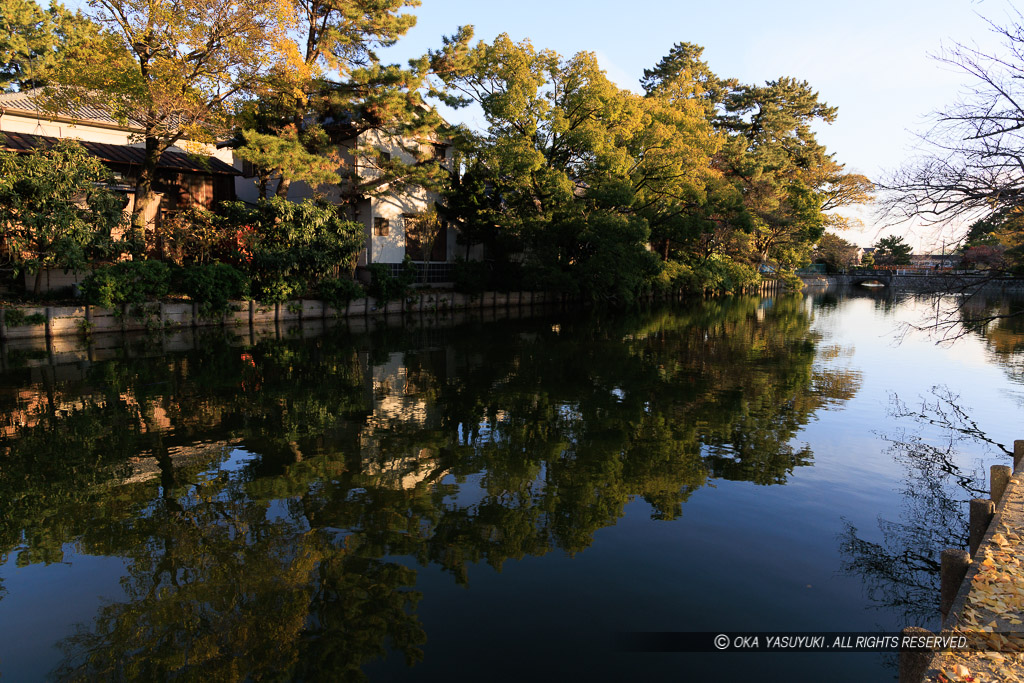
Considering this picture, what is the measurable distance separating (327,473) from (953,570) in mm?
6047

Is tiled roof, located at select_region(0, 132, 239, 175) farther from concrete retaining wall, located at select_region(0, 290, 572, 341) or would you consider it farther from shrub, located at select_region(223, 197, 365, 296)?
concrete retaining wall, located at select_region(0, 290, 572, 341)

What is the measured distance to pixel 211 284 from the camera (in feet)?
61.8

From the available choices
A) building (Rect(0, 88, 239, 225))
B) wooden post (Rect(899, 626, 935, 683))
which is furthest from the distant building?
building (Rect(0, 88, 239, 225))

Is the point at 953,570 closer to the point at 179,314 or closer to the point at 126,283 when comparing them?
the point at 126,283

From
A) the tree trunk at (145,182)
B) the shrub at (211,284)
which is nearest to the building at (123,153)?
the tree trunk at (145,182)

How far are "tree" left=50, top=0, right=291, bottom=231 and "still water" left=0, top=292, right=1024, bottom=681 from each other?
339 inches

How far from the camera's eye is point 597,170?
88.6 ft

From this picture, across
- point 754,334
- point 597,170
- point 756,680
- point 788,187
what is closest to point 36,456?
point 756,680

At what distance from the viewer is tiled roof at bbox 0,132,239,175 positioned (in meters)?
22.4

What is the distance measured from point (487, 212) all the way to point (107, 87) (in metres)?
14.4

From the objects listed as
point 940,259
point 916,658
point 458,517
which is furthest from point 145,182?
point 916,658

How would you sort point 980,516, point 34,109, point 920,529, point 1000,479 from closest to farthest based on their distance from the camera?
1. point 980,516
2. point 1000,479
3. point 920,529
4. point 34,109

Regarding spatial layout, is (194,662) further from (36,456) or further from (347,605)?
(36,456)

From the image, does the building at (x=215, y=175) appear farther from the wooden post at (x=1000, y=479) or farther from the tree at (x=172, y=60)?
the wooden post at (x=1000, y=479)
